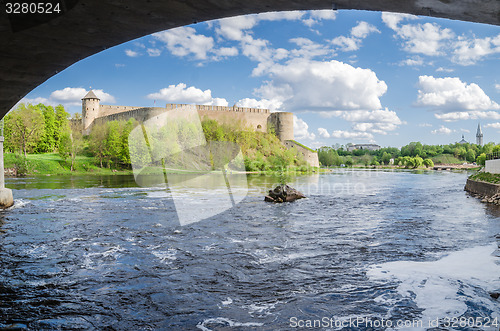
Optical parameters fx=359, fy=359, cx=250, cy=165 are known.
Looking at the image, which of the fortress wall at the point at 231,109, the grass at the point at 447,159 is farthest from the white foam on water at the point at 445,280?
the grass at the point at 447,159

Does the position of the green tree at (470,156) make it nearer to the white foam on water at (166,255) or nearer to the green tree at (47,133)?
the green tree at (47,133)

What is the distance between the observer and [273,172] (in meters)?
67.8

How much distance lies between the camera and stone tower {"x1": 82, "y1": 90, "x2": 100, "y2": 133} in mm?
75938

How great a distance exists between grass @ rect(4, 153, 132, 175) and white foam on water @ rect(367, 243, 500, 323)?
175 ft

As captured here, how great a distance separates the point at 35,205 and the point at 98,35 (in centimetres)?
1847

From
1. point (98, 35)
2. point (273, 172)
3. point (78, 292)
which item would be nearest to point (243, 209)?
point (78, 292)

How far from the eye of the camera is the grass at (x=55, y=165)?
5071 centimetres

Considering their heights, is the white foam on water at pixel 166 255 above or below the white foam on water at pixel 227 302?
above

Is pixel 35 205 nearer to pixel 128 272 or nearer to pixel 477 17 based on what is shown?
pixel 128 272

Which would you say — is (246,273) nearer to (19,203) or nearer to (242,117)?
(19,203)

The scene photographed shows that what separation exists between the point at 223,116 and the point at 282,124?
15.9 m

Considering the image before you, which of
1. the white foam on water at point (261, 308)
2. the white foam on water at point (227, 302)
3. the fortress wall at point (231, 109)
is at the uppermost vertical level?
the fortress wall at point (231, 109)

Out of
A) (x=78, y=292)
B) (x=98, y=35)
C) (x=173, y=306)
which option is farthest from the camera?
(x=78, y=292)

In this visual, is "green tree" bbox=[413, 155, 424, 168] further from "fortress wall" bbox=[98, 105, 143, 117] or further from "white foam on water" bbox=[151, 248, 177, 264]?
"white foam on water" bbox=[151, 248, 177, 264]
